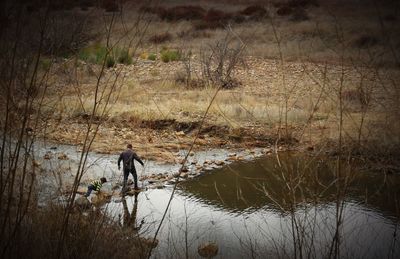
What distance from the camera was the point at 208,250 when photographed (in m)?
5.82

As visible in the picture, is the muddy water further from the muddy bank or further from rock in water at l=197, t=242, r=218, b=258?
the muddy bank

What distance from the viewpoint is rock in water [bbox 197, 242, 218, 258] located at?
5729 millimetres

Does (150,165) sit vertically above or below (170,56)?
below

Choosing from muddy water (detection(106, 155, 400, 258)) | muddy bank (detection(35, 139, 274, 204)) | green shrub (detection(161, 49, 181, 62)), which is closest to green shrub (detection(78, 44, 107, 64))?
green shrub (detection(161, 49, 181, 62))

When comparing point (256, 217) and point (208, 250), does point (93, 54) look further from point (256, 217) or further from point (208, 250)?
point (208, 250)

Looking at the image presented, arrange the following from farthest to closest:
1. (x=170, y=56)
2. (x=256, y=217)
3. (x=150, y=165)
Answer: (x=170, y=56) < (x=150, y=165) < (x=256, y=217)

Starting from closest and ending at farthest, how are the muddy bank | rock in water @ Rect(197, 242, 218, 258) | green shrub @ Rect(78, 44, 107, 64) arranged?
rock in water @ Rect(197, 242, 218, 258) < the muddy bank < green shrub @ Rect(78, 44, 107, 64)

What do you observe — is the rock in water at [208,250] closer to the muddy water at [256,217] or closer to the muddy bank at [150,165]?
the muddy water at [256,217]

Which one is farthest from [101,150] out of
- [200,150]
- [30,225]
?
[30,225]

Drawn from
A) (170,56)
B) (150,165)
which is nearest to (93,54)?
(170,56)

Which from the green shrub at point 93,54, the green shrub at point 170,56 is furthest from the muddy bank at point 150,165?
the green shrub at point 170,56

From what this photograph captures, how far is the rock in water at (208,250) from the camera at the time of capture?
5729mm

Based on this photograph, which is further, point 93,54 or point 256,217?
point 93,54

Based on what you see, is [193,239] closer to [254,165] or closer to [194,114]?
[254,165]
